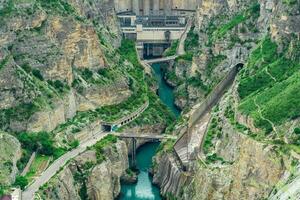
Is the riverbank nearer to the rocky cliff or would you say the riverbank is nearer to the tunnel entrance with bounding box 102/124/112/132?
the rocky cliff

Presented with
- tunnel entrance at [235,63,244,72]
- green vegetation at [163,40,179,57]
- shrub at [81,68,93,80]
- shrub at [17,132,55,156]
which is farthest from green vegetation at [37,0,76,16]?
green vegetation at [163,40,179,57]

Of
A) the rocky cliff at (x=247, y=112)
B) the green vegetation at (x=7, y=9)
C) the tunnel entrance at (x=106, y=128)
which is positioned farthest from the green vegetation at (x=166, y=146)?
the green vegetation at (x=7, y=9)

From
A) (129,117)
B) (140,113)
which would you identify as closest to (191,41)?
(140,113)

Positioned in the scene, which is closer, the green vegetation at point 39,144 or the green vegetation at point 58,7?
the green vegetation at point 39,144

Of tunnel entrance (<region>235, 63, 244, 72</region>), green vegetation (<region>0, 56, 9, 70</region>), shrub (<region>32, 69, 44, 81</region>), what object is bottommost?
tunnel entrance (<region>235, 63, 244, 72</region>)

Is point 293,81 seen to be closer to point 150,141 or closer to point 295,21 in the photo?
point 295,21

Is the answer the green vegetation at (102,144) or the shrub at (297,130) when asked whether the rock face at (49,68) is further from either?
the shrub at (297,130)

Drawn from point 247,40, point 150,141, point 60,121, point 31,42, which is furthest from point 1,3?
point 247,40
